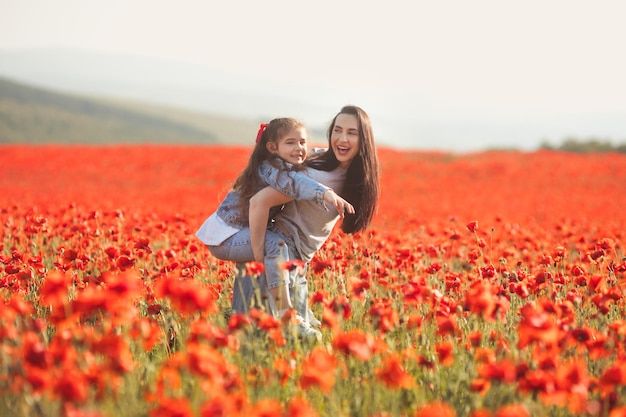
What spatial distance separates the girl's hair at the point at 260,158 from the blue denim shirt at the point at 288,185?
0.12 feet

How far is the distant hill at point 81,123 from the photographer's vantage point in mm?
57469

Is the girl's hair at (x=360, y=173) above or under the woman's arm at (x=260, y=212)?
above

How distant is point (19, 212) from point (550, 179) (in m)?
13.4

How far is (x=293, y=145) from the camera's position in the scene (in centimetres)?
396

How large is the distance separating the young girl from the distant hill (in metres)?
52.5

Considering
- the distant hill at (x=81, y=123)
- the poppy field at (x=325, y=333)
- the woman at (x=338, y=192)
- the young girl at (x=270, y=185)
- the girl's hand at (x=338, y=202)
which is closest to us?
the poppy field at (x=325, y=333)

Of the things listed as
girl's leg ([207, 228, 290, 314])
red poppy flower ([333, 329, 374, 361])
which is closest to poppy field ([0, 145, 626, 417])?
red poppy flower ([333, 329, 374, 361])

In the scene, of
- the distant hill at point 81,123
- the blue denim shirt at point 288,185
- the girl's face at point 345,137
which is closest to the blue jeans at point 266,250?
the blue denim shirt at point 288,185

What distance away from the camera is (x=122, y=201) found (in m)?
10.5

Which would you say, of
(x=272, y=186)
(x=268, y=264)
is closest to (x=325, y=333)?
(x=268, y=264)

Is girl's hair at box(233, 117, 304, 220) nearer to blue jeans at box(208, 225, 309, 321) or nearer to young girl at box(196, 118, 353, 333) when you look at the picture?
young girl at box(196, 118, 353, 333)

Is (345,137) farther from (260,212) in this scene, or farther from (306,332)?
(306,332)

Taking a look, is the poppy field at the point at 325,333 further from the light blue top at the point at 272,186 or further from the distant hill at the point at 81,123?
the distant hill at the point at 81,123

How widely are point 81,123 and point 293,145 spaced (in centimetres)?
6532
